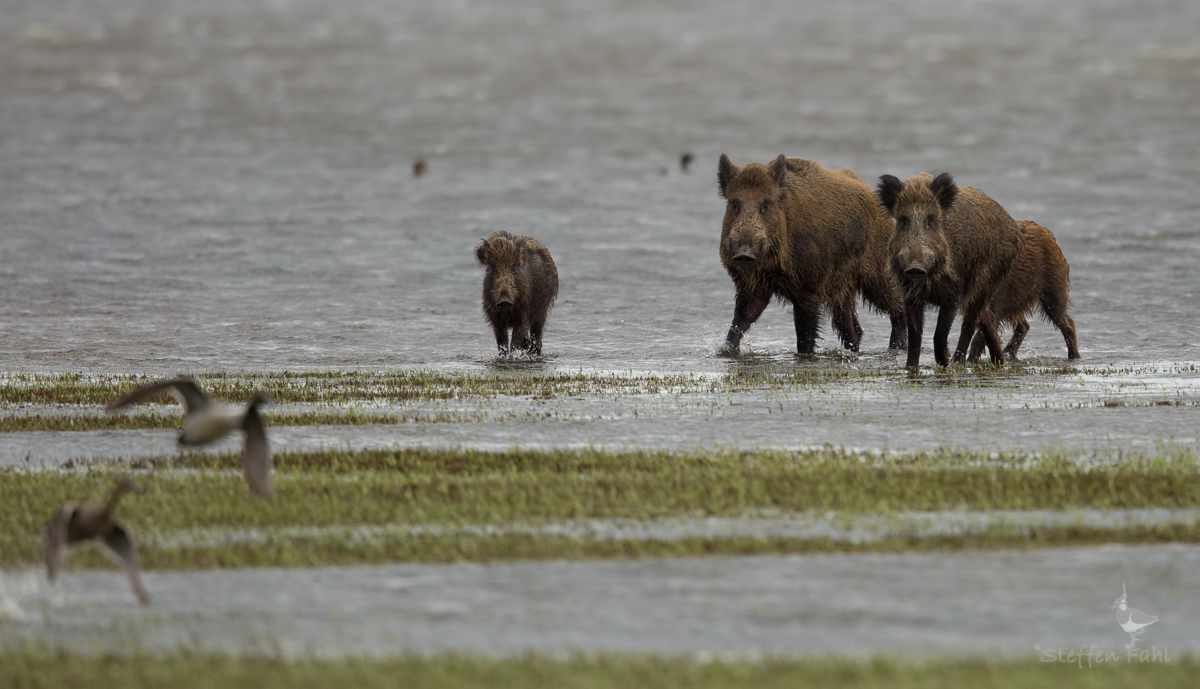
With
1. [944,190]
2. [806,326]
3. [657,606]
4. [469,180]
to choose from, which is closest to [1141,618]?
[657,606]

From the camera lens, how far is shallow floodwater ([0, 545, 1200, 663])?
6.88 meters

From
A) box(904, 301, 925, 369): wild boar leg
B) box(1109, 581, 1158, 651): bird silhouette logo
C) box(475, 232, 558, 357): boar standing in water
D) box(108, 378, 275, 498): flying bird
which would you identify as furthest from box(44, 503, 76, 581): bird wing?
box(475, 232, 558, 357): boar standing in water

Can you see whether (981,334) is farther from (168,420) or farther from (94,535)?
(94,535)

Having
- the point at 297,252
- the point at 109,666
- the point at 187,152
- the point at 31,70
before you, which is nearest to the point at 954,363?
the point at 109,666

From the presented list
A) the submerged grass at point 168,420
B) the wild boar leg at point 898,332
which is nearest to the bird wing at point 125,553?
the submerged grass at point 168,420

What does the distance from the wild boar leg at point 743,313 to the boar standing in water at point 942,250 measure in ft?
8.33

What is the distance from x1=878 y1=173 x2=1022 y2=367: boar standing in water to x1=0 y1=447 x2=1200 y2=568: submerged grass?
15.7 feet

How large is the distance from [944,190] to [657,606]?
917cm

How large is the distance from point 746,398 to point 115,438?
513 centimetres

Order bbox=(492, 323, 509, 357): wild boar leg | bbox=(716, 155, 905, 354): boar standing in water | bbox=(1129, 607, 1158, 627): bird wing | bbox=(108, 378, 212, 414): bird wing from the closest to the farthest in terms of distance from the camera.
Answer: bbox=(1129, 607, 1158, 627): bird wing, bbox=(108, 378, 212, 414): bird wing, bbox=(716, 155, 905, 354): boar standing in water, bbox=(492, 323, 509, 357): wild boar leg

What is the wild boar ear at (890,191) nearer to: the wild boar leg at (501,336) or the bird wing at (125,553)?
the wild boar leg at (501,336)

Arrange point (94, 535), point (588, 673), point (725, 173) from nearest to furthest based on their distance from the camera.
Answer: point (588, 673) → point (94, 535) → point (725, 173)

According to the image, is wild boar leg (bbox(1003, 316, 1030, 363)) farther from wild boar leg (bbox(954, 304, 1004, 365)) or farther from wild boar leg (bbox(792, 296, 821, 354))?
wild boar leg (bbox(792, 296, 821, 354))

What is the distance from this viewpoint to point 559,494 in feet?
31.9
